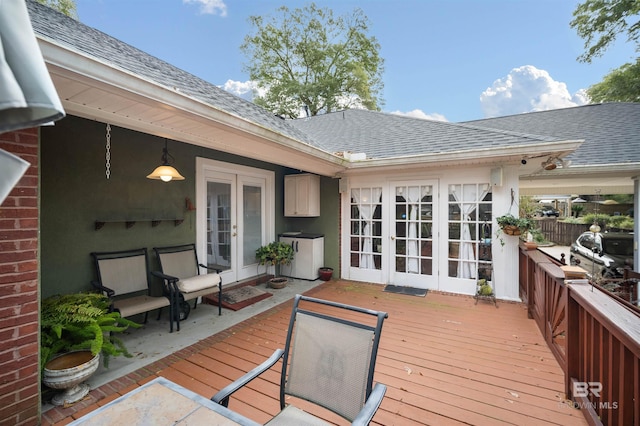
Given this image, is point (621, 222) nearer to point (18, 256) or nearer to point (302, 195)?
point (302, 195)

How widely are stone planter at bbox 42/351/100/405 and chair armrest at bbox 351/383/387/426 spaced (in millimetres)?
2276

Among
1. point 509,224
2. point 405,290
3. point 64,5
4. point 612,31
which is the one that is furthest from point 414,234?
point 64,5

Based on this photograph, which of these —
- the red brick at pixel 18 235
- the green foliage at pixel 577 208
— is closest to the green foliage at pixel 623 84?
the green foliage at pixel 577 208

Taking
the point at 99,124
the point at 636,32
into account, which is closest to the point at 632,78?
the point at 636,32

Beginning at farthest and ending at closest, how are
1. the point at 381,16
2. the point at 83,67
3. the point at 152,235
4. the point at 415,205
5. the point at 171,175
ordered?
1. the point at 381,16
2. the point at 415,205
3. the point at 152,235
4. the point at 171,175
5. the point at 83,67

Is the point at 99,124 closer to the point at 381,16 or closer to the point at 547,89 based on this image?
the point at 381,16

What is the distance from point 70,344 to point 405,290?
4.68 metres

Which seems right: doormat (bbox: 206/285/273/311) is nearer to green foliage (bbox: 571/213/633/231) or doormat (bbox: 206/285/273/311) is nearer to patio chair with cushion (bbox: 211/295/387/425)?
patio chair with cushion (bbox: 211/295/387/425)

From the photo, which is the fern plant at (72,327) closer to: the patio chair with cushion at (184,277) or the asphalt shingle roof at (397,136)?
the patio chair with cushion at (184,277)

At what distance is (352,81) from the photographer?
14.1 m

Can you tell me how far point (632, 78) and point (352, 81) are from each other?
10767 mm

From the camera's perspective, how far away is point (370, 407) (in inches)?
45.5

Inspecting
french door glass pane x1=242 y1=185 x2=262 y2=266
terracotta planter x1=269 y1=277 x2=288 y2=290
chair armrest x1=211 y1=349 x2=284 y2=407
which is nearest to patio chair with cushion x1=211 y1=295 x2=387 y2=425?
chair armrest x1=211 y1=349 x2=284 y2=407

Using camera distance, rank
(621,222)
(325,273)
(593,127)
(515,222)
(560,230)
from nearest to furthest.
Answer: (515,222), (325,273), (593,127), (621,222), (560,230)
